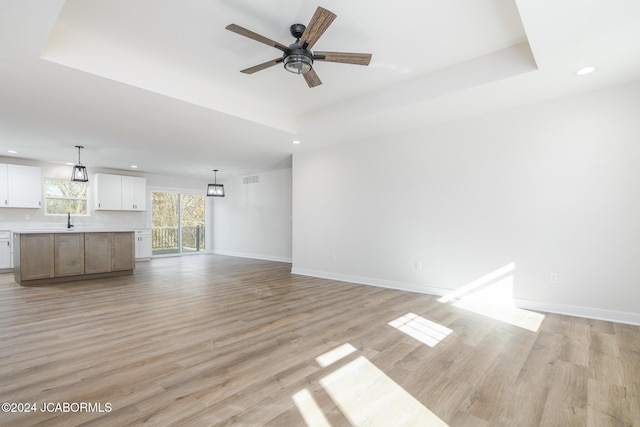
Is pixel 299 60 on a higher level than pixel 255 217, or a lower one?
higher

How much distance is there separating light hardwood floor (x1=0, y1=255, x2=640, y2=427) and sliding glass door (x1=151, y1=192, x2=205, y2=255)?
556 centimetres

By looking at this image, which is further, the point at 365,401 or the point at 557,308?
the point at 557,308

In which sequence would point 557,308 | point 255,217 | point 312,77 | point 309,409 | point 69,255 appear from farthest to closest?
point 255,217 → point 69,255 → point 557,308 → point 312,77 → point 309,409

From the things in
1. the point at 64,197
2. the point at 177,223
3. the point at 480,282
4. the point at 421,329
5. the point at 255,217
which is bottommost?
the point at 421,329

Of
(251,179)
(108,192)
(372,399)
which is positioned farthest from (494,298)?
(108,192)

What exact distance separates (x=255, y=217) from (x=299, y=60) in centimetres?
694

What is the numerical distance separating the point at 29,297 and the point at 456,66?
6579 millimetres

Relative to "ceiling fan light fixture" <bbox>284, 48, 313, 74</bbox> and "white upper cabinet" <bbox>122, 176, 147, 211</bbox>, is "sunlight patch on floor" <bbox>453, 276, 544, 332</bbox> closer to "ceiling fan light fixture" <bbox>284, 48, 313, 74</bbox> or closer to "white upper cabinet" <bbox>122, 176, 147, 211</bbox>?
"ceiling fan light fixture" <bbox>284, 48, 313, 74</bbox>

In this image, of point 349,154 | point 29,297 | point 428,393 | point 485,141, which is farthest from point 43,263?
point 485,141

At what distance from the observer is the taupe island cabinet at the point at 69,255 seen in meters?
5.15

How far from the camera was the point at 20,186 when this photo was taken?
22.5 feet

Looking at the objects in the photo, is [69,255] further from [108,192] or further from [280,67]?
[280,67]

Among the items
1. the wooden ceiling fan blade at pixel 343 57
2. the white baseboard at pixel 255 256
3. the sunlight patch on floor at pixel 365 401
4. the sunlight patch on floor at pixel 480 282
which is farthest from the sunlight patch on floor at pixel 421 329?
the white baseboard at pixel 255 256

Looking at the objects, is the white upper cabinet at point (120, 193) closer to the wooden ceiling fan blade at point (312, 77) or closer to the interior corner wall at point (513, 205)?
the interior corner wall at point (513, 205)
